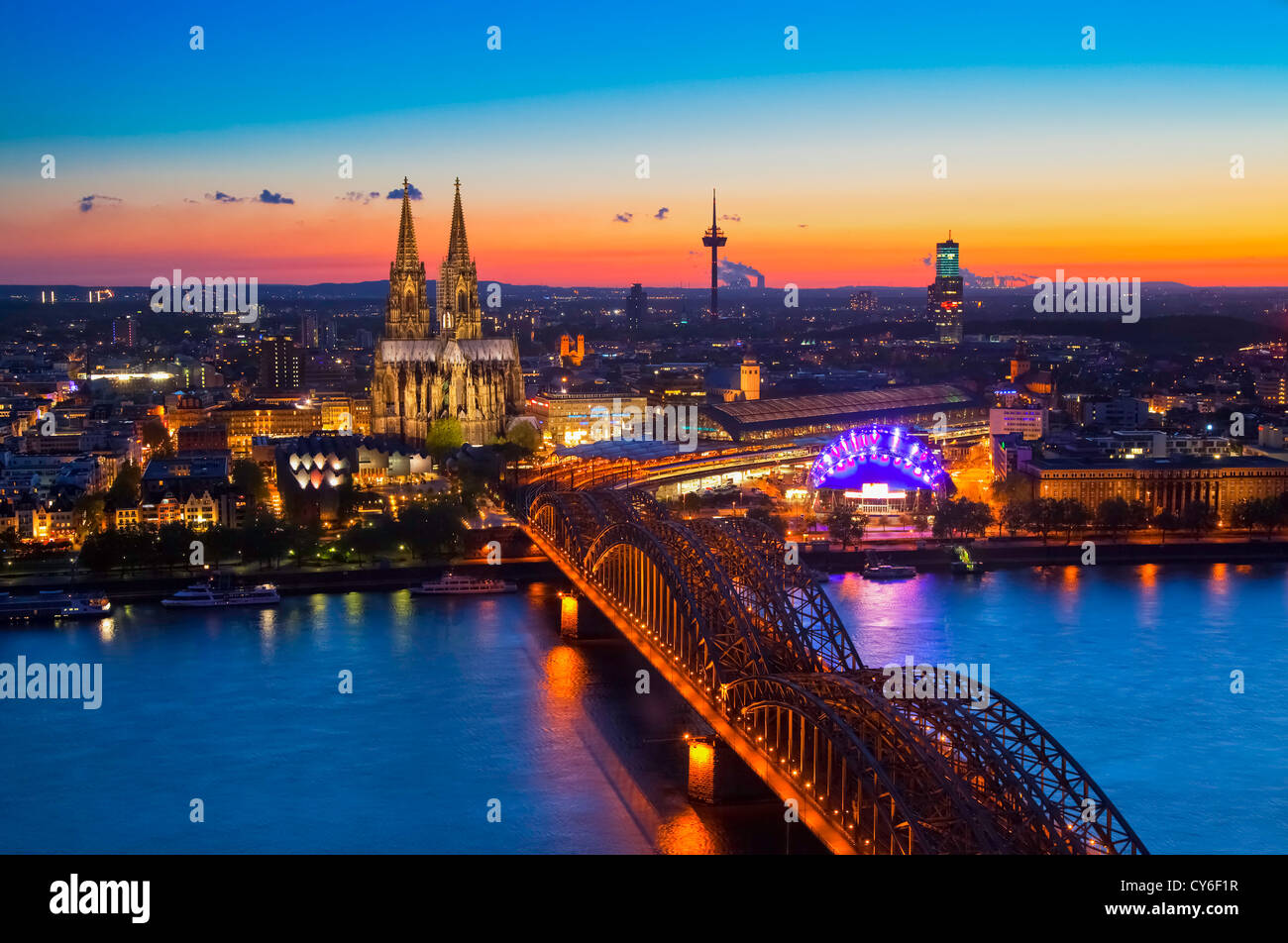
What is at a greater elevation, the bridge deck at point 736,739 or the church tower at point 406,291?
the church tower at point 406,291

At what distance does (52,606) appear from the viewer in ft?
39.4

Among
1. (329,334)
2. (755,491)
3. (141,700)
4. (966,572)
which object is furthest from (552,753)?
(329,334)

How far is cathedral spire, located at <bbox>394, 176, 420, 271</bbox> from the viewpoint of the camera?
21.7 metres

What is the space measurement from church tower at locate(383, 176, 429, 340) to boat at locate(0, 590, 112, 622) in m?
9.86

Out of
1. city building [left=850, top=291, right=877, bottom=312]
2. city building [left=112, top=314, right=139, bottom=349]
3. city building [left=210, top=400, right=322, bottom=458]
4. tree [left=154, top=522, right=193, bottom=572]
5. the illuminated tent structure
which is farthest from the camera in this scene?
city building [left=850, top=291, right=877, bottom=312]

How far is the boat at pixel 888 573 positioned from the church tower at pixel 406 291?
9718 millimetres

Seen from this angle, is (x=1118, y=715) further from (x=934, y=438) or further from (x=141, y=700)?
(x=934, y=438)

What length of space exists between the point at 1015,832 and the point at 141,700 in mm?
5932

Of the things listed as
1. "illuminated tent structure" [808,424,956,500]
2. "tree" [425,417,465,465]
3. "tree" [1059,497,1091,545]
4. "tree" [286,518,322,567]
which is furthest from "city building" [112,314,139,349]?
"tree" [1059,497,1091,545]

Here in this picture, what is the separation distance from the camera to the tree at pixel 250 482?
1619 cm

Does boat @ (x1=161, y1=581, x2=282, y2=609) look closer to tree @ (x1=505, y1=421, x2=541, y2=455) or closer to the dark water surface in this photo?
the dark water surface

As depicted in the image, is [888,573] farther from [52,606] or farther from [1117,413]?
[1117,413]

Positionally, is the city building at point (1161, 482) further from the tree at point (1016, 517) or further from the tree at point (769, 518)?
the tree at point (769, 518)

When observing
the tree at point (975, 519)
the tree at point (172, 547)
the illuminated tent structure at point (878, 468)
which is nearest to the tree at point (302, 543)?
the tree at point (172, 547)
